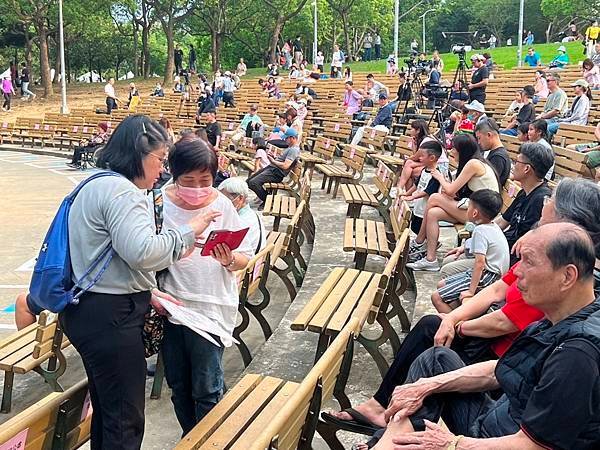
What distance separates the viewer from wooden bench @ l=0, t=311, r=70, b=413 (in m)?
4.42

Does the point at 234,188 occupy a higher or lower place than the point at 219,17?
lower

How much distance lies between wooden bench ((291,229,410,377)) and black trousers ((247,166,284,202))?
571 centimetres

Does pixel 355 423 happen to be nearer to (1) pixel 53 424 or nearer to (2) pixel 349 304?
(2) pixel 349 304

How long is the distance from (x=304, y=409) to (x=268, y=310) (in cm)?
368

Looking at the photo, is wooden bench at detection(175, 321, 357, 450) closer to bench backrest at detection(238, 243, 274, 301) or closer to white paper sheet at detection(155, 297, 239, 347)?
white paper sheet at detection(155, 297, 239, 347)

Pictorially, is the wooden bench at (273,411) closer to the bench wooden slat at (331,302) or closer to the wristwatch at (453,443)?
the wristwatch at (453,443)

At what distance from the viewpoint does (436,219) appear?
6.54 metres

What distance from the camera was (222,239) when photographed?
3137 millimetres

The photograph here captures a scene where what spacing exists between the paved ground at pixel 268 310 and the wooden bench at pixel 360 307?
302 mm

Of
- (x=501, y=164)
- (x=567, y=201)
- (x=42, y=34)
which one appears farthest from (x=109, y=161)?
(x=42, y=34)

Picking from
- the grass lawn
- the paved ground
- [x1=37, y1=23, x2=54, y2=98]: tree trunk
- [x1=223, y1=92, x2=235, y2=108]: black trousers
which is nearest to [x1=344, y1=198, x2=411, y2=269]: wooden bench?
the paved ground

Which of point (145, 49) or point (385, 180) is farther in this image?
point (145, 49)

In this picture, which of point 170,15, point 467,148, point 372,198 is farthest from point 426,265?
point 170,15

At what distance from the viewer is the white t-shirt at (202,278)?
3.29 metres
